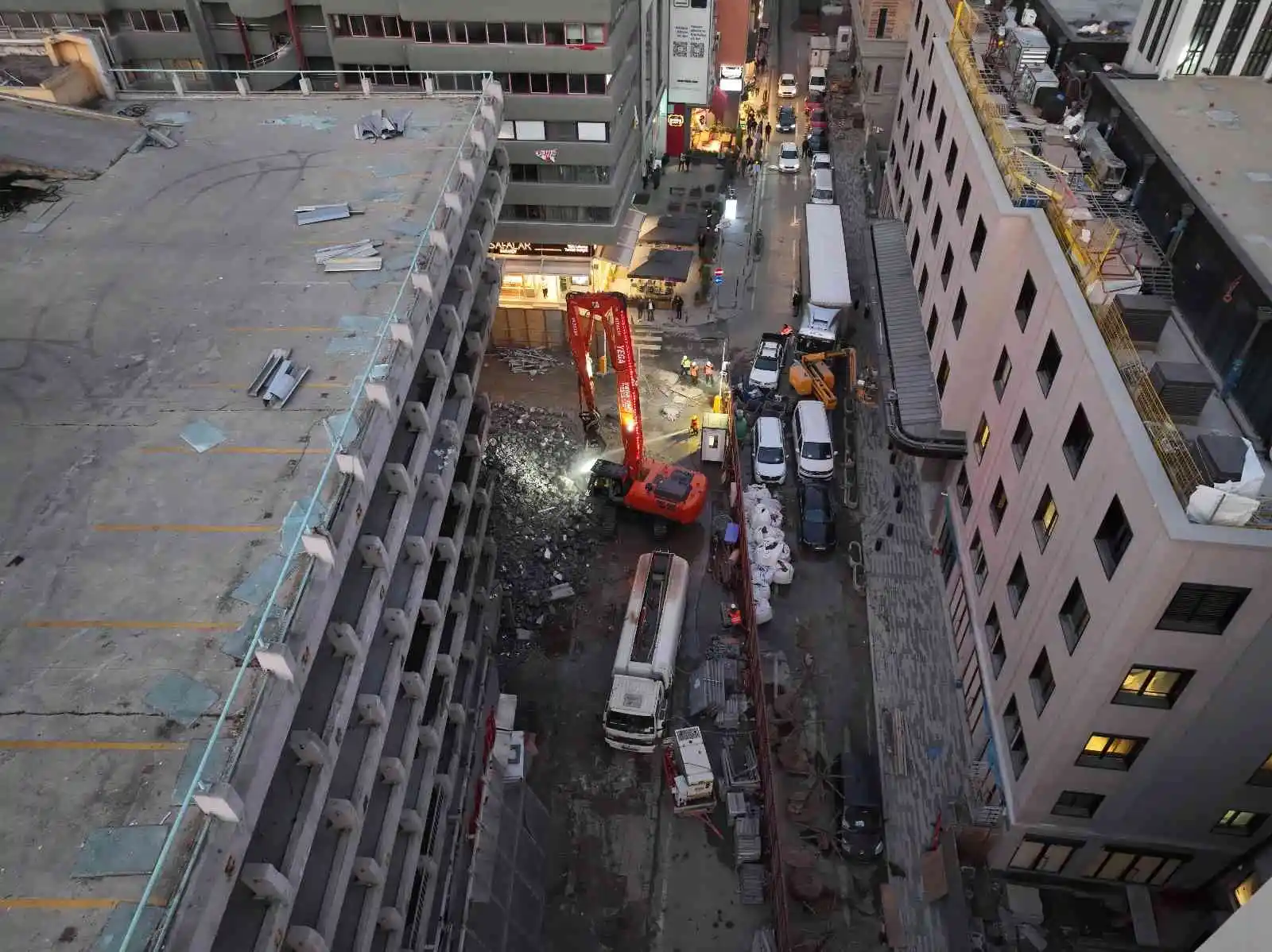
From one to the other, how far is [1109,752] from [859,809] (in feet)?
27.5

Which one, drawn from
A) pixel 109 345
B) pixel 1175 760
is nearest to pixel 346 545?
pixel 109 345

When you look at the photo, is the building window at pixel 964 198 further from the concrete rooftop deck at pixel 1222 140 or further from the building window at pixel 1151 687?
the building window at pixel 1151 687

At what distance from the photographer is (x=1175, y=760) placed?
21.5 m

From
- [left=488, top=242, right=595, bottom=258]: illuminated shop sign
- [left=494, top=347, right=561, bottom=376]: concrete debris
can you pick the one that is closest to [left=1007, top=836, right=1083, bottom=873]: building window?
[left=494, top=347, right=561, bottom=376]: concrete debris

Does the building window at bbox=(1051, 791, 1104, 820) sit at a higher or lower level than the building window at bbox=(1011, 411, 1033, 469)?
lower

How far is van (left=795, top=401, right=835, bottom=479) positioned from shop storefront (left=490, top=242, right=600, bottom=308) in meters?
16.0

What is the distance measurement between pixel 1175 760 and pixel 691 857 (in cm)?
1474

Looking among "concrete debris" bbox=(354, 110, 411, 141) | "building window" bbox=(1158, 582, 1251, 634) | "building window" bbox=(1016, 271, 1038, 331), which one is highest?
"concrete debris" bbox=(354, 110, 411, 141)

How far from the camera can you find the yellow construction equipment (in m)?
45.0

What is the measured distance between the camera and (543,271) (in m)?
47.7

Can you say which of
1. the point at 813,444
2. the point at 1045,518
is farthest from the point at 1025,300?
the point at 813,444

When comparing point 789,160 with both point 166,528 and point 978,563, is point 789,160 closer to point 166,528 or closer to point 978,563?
point 978,563

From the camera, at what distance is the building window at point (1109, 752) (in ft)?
70.9

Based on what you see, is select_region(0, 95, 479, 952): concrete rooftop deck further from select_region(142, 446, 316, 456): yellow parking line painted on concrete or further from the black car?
the black car
